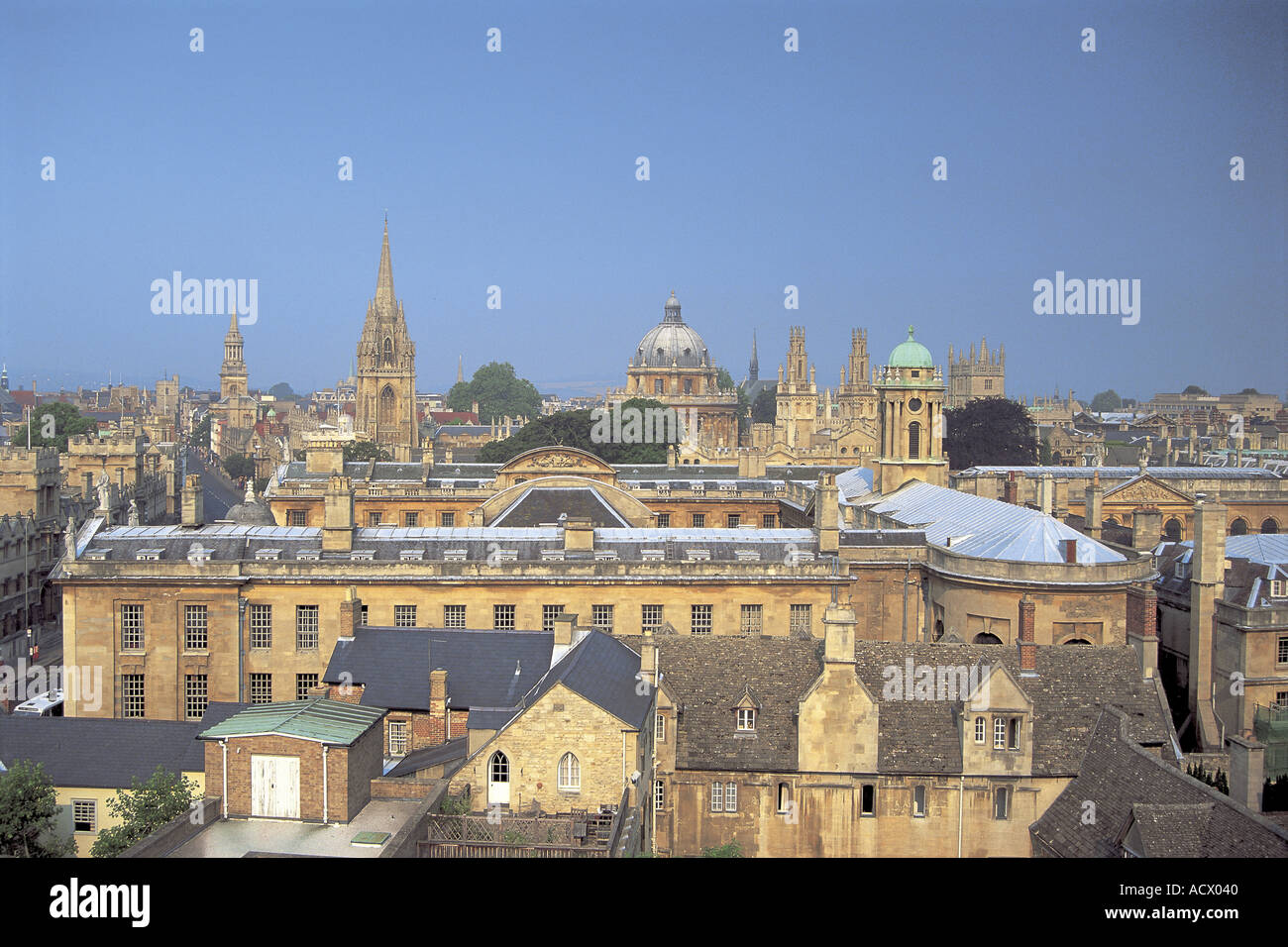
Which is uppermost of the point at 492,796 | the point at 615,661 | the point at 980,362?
the point at 980,362

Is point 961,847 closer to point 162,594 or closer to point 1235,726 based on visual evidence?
point 1235,726

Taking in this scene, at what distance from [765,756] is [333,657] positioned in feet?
49.8

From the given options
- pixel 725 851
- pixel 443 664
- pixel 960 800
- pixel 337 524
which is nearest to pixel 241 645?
pixel 337 524

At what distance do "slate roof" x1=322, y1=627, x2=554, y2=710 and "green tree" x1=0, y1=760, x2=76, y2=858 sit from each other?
9.03 metres

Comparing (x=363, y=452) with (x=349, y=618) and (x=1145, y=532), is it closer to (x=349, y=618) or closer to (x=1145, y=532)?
(x=1145, y=532)

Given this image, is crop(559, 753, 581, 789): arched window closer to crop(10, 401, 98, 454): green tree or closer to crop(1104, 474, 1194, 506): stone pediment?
crop(1104, 474, 1194, 506): stone pediment

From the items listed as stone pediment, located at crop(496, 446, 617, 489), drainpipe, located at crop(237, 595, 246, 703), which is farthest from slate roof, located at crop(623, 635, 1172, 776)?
stone pediment, located at crop(496, 446, 617, 489)

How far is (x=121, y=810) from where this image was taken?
100ft

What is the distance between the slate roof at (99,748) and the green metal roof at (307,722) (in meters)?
6.57

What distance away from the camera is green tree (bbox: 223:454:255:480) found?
16994cm

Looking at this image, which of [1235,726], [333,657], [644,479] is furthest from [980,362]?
[333,657]

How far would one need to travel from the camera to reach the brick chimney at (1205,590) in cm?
4781

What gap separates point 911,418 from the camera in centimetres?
7312
